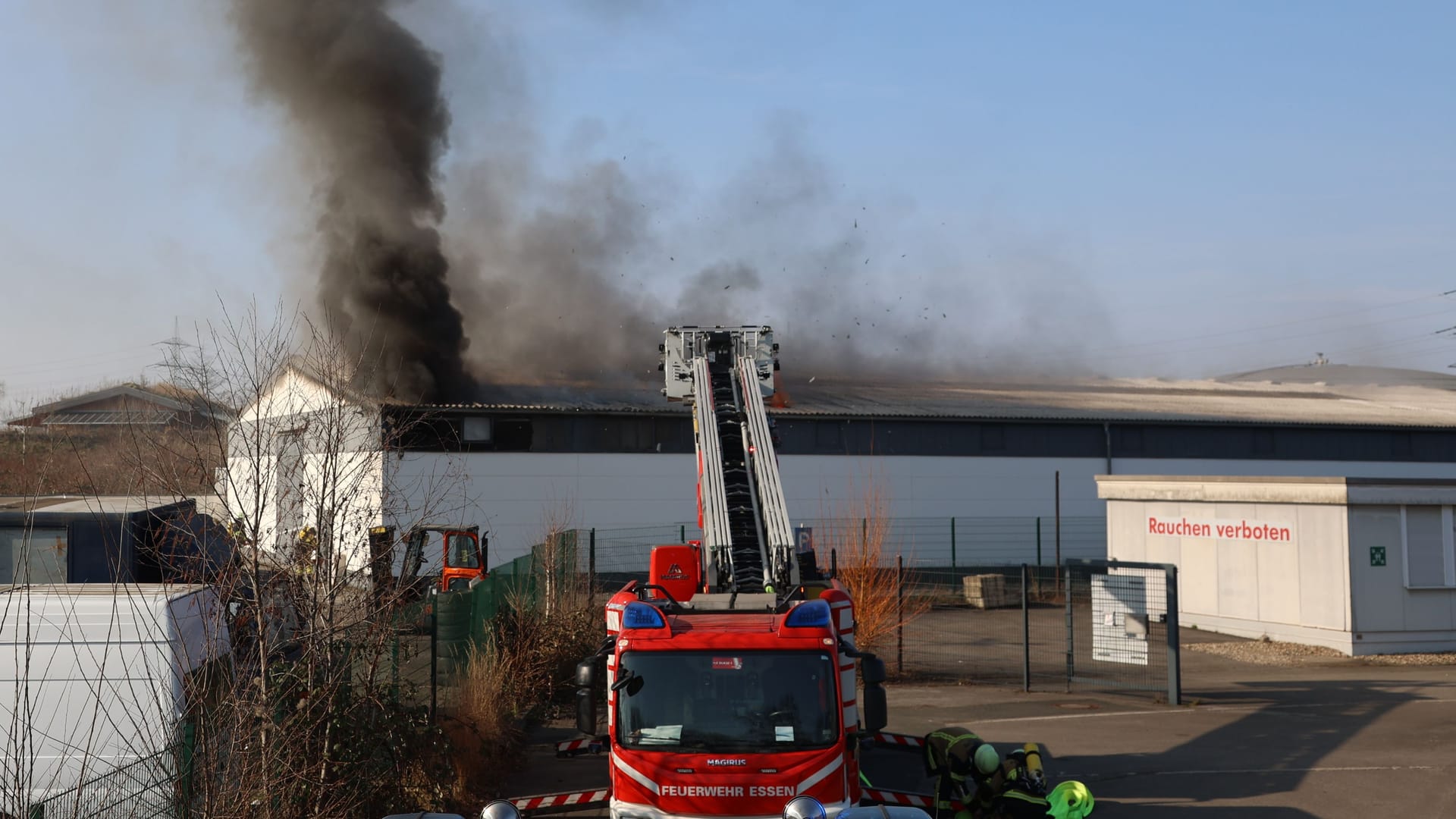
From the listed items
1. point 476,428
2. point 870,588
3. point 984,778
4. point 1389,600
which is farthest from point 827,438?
point 984,778

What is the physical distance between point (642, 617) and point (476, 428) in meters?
20.3

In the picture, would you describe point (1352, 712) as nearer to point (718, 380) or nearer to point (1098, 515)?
point (718, 380)

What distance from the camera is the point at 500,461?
27156 mm

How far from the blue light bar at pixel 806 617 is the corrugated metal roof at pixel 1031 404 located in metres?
18.1

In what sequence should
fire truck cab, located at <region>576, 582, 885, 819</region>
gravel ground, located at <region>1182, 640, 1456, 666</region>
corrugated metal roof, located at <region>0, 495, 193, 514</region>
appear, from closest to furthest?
fire truck cab, located at <region>576, 582, 885, 819</region>, corrugated metal roof, located at <region>0, 495, 193, 514</region>, gravel ground, located at <region>1182, 640, 1456, 666</region>

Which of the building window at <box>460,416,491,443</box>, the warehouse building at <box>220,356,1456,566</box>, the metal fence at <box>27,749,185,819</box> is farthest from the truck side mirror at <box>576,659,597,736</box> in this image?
the building window at <box>460,416,491,443</box>

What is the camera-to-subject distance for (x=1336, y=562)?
18.0 meters

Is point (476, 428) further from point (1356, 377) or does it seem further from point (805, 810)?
point (1356, 377)

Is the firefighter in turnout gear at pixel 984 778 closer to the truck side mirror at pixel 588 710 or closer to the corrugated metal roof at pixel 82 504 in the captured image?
the truck side mirror at pixel 588 710

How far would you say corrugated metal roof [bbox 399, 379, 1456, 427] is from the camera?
98.8 feet

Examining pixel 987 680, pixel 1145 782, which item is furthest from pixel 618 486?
pixel 1145 782

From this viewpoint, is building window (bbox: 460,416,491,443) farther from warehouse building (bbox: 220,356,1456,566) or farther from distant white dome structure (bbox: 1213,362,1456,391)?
distant white dome structure (bbox: 1213,362,1456,391)

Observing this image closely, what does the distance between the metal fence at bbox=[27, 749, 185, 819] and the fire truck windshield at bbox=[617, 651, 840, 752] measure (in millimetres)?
2784

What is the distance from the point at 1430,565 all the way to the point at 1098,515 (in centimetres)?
1343
